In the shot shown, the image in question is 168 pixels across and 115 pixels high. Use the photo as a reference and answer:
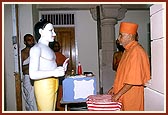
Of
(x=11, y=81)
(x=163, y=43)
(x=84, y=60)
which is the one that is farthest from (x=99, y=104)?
(x=84, y=60)

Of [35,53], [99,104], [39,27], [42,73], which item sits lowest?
[99,104]

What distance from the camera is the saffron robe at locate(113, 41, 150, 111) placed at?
5.52 ft

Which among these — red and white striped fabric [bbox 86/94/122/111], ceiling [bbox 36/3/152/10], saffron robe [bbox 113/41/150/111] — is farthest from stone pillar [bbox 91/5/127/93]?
red and white striped fabric [bbox 86/94/122/111]

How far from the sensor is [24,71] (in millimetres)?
2820

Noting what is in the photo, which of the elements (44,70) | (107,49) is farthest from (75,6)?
(44,70)

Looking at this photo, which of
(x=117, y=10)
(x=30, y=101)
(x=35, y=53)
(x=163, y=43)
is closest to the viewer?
(x=163, y=43)

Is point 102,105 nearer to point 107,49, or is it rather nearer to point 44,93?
point 44,93

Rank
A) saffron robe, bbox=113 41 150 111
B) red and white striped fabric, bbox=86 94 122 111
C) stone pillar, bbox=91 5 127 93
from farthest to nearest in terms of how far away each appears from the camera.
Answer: stone pillar, bbox=91 5 127 93, saffron robe, bbox=113 41 150 111, red and white striped fabric, bbox=86 94 122 111

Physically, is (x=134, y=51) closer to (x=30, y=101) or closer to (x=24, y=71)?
(x=30, y=101)

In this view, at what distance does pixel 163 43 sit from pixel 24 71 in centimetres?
190

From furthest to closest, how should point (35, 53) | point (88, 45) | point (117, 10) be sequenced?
point (88, 45), point (117, 10), point (35, 53)

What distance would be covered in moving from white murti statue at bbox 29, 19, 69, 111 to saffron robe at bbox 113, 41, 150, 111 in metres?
0.43

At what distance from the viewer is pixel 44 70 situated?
5.10 feet

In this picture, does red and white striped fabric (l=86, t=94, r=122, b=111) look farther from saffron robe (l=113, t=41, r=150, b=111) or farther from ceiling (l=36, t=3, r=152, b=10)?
ceiling (l=36, t=3, r=152, b=10)
